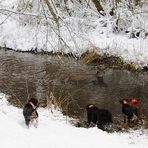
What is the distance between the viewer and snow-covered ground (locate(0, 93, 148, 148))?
9047mm

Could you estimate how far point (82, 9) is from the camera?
21.9 m

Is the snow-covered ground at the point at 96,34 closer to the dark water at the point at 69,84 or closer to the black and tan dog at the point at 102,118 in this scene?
the dark water at the point at 69,84

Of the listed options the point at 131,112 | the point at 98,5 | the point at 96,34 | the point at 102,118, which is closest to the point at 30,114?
the point at 102,118

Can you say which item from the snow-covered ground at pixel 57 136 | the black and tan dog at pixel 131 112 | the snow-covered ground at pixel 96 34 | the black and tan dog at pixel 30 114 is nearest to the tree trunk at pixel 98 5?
the snow-covered ground at pixel 96 34

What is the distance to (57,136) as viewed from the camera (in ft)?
31.7

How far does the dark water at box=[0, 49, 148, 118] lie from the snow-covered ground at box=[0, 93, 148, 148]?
201 centimetres

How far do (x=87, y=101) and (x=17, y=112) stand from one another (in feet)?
9.48

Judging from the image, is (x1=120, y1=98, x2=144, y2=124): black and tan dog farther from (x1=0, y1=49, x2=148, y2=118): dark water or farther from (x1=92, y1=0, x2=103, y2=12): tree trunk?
(x1=92, y1=0, x2=103, y2=12): tree trunk

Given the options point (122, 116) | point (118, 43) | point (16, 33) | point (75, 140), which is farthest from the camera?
point (16, 33)

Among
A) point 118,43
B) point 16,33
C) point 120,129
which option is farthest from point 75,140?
point 16,33

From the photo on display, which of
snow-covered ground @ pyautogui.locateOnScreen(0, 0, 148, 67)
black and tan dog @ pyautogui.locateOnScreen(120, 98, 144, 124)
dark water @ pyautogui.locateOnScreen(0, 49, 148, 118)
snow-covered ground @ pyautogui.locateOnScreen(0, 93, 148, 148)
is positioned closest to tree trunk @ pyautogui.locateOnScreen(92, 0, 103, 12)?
snow-covered ground @ pyautogui.locateOnScreen(0, 0, 148, 67)

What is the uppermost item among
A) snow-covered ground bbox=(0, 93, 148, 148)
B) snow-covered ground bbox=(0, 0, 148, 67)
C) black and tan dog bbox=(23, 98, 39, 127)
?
snow-covered ground bbox=(0, 0, 148, 67)

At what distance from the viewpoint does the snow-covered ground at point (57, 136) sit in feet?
29.7

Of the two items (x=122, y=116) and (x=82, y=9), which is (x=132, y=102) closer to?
(x=122, y=116)
